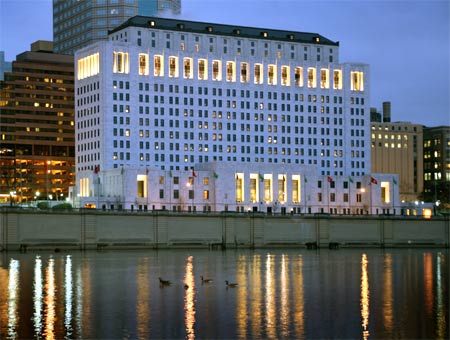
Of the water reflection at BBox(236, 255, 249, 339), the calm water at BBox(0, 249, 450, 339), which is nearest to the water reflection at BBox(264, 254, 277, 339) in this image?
the calm water at BBox(0, 249, 450, 339)

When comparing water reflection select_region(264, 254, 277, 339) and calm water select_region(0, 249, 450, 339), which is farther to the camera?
calm water select_region(0, 249, 450, 339)

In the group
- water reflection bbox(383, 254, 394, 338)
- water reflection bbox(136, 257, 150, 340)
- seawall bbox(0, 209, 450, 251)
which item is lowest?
water reflection bbox(383, 254, 394, 338)

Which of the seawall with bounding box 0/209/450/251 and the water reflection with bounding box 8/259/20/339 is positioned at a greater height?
the seawall with bounding box 0/209/450/251

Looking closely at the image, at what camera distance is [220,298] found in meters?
86.9

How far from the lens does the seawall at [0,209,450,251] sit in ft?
486

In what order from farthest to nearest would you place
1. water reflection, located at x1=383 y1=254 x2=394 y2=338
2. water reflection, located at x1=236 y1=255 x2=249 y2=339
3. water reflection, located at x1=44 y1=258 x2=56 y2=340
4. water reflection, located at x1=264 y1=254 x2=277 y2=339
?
water reflection, located at x1=383 y1=254 x2=394 y2=338 < water reflection, located at x1=236 y1=255 x2=249 y2=339 < water reflection, located at x1=264 y1=254 x2=277 y2=339 < water reflection, located at x1=44 y1=258 x2=56 y2=340

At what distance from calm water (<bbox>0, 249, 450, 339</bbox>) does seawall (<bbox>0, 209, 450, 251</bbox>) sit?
10519 mm

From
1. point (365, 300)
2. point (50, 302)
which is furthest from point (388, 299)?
point (50, 302)

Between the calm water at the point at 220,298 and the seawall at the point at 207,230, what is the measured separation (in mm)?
10519

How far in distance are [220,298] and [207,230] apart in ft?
255

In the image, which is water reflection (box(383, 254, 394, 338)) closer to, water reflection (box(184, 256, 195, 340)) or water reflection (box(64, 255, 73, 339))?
water reflection (box(184, 256, 195, 340))

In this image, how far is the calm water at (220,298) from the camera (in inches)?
2751

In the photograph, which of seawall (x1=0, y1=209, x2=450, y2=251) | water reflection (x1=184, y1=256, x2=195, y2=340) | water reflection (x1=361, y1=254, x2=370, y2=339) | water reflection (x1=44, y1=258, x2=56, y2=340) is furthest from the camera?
seawall (x1=0, y1=209, x2=450, y2=251)

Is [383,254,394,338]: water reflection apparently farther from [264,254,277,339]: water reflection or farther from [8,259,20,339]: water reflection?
[8,259,20,339]: water reflection
